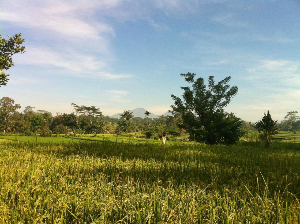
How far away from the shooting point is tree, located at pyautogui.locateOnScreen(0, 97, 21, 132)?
50.8 metres

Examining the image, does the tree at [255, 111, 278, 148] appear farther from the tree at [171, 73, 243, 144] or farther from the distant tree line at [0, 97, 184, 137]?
the distant tree line at [0, 97, 184, 137]

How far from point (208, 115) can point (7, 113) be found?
61779mm

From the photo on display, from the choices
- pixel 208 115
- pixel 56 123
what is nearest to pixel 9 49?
pixel 208 115

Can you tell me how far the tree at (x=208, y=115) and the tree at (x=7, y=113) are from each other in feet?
171

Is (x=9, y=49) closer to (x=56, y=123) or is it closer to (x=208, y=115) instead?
(x=208, y=115)

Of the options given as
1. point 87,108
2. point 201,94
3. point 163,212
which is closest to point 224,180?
point 163,212

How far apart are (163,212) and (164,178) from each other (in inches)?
66.0

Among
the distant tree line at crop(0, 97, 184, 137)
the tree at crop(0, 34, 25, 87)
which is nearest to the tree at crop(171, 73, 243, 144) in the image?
the tree at crop(0, 34, 25, 87)

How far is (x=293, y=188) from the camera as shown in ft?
10.1

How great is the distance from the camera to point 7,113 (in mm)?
55406

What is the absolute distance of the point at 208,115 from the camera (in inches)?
685

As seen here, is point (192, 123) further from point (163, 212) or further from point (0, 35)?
point (0, 35)

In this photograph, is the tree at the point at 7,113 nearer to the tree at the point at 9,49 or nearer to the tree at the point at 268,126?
the tree at the point at 9,49

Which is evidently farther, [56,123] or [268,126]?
[56,123]
